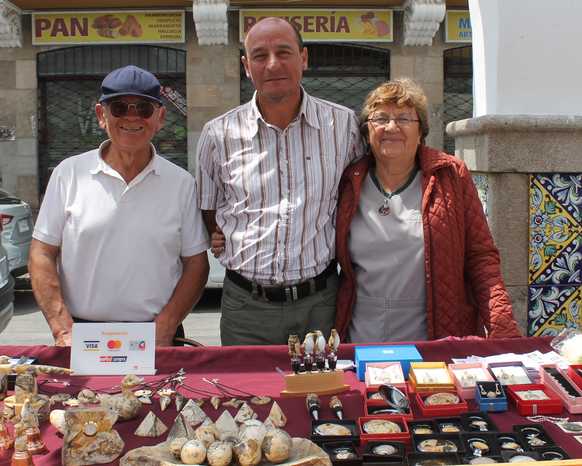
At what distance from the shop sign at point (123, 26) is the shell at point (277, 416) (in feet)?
38.6

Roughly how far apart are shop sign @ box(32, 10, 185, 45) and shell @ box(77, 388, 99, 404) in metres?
11.6

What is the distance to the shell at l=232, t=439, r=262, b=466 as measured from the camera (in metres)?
1.63

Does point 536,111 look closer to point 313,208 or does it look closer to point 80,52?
point 313,208

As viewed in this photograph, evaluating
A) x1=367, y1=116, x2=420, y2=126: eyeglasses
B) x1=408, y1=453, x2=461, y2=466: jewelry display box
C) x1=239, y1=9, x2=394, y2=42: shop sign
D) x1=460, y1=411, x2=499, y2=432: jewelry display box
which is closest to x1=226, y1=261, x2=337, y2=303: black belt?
x1=367, y1=116, x2=420, y2=126: eyeglasses

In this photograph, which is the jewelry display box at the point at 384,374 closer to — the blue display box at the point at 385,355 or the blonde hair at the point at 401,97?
the blue display box at the point at 385,355

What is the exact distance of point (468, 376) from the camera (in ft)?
7.29

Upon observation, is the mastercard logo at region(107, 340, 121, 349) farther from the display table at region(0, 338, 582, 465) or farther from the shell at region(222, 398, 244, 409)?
the shell at region(222, 398, 244, 409)

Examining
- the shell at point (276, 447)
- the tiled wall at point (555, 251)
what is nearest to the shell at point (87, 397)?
the shell at point (276, 447)

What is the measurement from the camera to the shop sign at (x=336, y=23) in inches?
504

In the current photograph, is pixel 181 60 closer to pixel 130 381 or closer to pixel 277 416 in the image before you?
pixel 130 381

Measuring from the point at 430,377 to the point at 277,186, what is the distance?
1.13m

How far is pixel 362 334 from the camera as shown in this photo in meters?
3.03

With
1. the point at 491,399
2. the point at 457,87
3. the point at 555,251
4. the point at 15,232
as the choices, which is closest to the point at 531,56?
the point at 555,251

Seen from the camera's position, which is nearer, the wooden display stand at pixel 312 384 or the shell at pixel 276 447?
the shell at pixel 276 447
